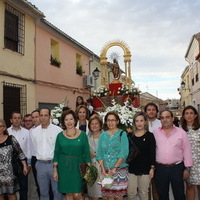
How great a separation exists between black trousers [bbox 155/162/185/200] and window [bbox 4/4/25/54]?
767 centimetres

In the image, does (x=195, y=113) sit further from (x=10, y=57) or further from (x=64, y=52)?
(x=64, y=52)

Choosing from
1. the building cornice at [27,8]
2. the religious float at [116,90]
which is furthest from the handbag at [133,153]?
the building cornice at [27,8]

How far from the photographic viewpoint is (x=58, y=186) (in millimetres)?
4035

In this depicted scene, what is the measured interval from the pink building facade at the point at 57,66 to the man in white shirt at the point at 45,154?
721 cm

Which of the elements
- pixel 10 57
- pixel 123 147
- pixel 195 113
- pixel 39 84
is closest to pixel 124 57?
pixel 39 84

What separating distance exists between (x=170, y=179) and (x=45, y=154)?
2016 millimetres

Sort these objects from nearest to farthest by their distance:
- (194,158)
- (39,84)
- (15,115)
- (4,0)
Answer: (194,158)
(15,115)
(4,0)
(39,84)

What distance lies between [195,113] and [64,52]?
10713 millimetres

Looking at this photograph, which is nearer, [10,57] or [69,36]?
[10,57]

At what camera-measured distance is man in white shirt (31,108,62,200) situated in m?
4.31

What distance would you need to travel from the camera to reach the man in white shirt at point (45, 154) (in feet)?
14.1

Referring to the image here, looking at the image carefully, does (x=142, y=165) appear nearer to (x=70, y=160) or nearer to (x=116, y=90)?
(x=70, y=160)

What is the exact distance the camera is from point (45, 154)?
4320 millimetres

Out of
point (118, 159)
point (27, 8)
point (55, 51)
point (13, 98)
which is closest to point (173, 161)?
point (118, 159)
